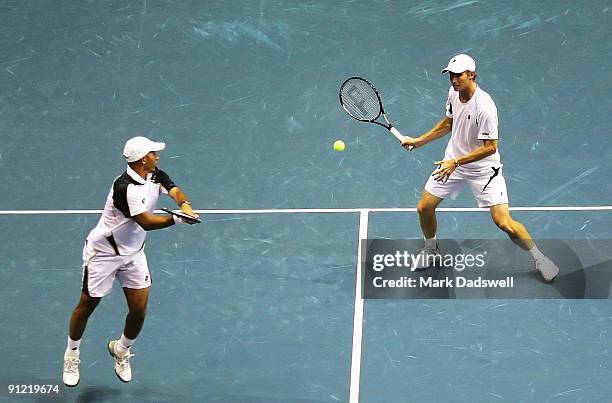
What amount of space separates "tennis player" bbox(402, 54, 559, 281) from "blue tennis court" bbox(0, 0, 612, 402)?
2.33 ft

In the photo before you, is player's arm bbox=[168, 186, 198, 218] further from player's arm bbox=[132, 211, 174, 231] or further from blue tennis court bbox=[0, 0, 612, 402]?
blue tennis court bbox=[0, 0, 612, 402]

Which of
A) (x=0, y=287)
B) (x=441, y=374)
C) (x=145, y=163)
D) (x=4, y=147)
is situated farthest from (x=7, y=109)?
(x=441, y=374)

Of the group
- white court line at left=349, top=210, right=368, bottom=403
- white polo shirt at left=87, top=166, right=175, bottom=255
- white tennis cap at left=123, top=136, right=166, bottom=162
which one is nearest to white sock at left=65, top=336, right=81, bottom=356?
white polo shirt at left=87, top=166, right=175, bottom=255

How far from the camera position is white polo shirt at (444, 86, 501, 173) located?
11.9m

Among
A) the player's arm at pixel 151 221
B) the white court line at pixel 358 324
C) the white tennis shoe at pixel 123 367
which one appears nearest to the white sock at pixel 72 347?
the white tennis shoe at pixel 123 367

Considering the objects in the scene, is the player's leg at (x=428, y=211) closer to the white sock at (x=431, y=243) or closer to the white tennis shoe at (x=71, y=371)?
the white sock at (x=431, y=243)

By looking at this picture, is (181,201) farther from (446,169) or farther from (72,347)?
(446,169)

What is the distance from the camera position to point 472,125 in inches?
474

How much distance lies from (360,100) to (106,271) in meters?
3.41

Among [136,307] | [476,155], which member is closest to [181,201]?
[136,307]

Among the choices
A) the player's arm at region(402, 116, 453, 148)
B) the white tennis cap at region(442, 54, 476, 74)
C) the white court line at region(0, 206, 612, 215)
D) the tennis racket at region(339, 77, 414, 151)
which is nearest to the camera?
the white tennis cap at region(442, 54, 476, 74)

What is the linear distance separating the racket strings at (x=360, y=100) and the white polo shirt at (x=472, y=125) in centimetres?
100

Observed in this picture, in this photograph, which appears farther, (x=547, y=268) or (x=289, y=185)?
(x=289, y=185)

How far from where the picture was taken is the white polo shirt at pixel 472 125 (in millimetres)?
11930
